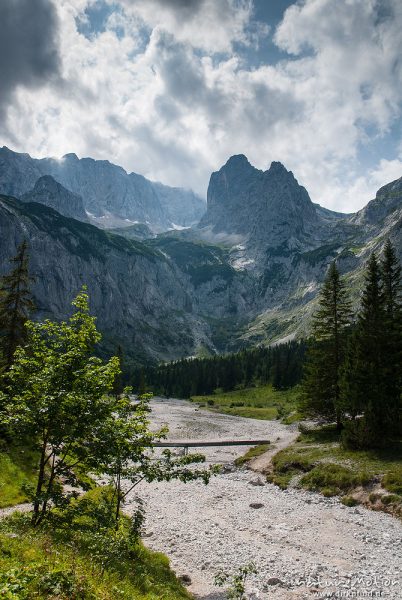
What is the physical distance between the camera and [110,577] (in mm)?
11609

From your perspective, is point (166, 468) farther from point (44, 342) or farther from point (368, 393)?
point (368, 393)

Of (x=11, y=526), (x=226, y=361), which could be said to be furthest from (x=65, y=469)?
(x=226, y=361)

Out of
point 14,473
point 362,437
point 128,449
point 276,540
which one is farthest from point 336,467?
point 14,473

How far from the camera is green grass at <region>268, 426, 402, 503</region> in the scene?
1154 inches

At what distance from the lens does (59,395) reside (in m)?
12.0

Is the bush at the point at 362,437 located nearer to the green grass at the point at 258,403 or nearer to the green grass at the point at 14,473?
the green grass at the point at 14,473

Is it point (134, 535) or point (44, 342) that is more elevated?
point (44, 342)

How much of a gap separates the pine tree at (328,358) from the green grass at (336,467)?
5569mm

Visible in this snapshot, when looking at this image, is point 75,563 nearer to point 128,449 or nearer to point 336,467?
point 128,449

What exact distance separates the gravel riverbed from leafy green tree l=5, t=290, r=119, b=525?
1016cm

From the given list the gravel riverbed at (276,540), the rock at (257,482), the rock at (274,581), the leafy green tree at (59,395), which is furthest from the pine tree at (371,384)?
the leafy green tree at (59,395)

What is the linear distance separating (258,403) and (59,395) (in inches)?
4710

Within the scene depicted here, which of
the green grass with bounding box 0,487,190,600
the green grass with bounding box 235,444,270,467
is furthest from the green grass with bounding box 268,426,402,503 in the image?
the green grass with bounding box 0,487,190,600

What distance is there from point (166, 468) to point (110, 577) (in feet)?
13.5
